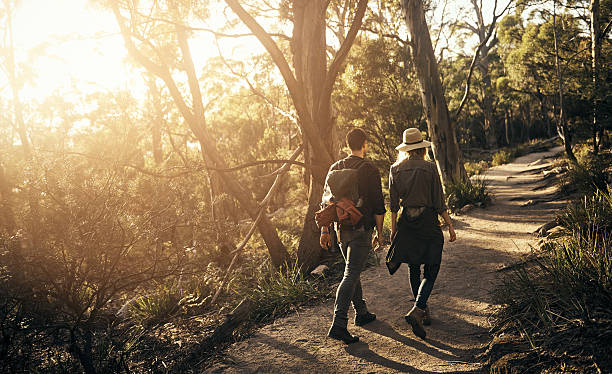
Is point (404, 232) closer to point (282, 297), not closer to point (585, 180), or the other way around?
point (282, 297)

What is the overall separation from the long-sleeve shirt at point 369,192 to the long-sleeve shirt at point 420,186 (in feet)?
0.78

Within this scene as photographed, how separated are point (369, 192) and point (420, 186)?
0.47 metres

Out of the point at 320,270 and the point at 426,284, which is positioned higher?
the point at 426,284

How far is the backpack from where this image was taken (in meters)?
3.80

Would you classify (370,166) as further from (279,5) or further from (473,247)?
(279,5)

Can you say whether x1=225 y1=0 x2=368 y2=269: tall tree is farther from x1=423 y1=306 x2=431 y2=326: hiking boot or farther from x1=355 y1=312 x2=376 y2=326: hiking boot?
x1=423 y1=306 x2=431 y2=326: hiking boot

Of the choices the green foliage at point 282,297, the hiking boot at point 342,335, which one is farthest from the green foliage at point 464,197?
the hiking boot at point 342,335

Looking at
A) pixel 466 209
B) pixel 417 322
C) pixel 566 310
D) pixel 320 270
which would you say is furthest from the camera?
pixel 466 209

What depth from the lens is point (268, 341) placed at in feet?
14.3

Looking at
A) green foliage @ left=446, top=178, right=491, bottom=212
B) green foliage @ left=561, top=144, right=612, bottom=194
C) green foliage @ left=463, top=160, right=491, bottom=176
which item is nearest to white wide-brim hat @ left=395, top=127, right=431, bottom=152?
green foliage @ left=561, top=144, right=612, bottom=194

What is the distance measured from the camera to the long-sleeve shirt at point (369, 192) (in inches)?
151

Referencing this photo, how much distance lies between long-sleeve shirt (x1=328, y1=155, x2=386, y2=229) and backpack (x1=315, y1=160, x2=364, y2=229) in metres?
0.03

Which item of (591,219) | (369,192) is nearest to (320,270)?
(369,192)

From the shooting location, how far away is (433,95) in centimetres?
1088
